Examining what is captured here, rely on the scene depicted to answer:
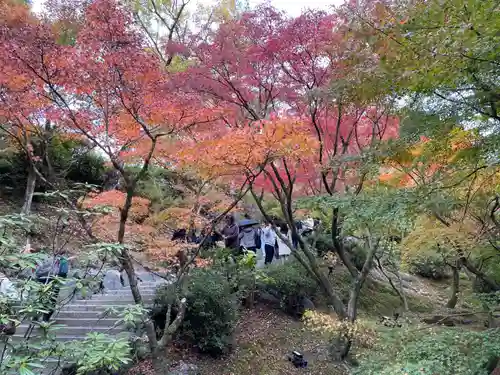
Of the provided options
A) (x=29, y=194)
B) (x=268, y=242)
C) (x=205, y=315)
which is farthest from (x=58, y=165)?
(x=205, y=315)

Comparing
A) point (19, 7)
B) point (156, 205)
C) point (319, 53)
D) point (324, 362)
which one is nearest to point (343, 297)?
point (324, 362)

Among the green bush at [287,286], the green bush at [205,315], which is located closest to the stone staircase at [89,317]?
the green bush at [205,315]

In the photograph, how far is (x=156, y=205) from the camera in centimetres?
1217

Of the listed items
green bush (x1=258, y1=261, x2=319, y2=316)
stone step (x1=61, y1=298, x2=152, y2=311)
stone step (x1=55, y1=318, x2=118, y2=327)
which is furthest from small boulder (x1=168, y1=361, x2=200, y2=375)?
green bush (x1=258, y1=261, x2=319, y2=316)

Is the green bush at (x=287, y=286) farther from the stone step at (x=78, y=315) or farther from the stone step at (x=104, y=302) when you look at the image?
the stone step at (x=78, y=315)

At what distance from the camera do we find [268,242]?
1127 cm

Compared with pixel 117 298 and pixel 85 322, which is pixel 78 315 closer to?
pixel 85 322

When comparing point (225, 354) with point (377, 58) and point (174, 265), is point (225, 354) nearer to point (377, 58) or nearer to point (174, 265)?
point (174, 265)

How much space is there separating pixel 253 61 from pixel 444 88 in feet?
11.6

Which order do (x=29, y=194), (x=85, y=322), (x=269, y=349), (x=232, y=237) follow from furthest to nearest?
1. (x=232, y=237)
2. (x=29, y=194)
3. (x=269, y=349)
4. (x=85, y=322)

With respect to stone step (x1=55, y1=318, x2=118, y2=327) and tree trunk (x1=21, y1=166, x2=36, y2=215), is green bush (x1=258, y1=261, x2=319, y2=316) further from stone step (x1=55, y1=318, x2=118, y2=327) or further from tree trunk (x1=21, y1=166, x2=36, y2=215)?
tree trunk (x1=21, y1=166, x2=36, y2=215)

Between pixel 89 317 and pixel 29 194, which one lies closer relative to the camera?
pixel 89 317

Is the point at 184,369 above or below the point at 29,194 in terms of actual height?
below

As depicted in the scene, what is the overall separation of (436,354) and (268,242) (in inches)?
309
